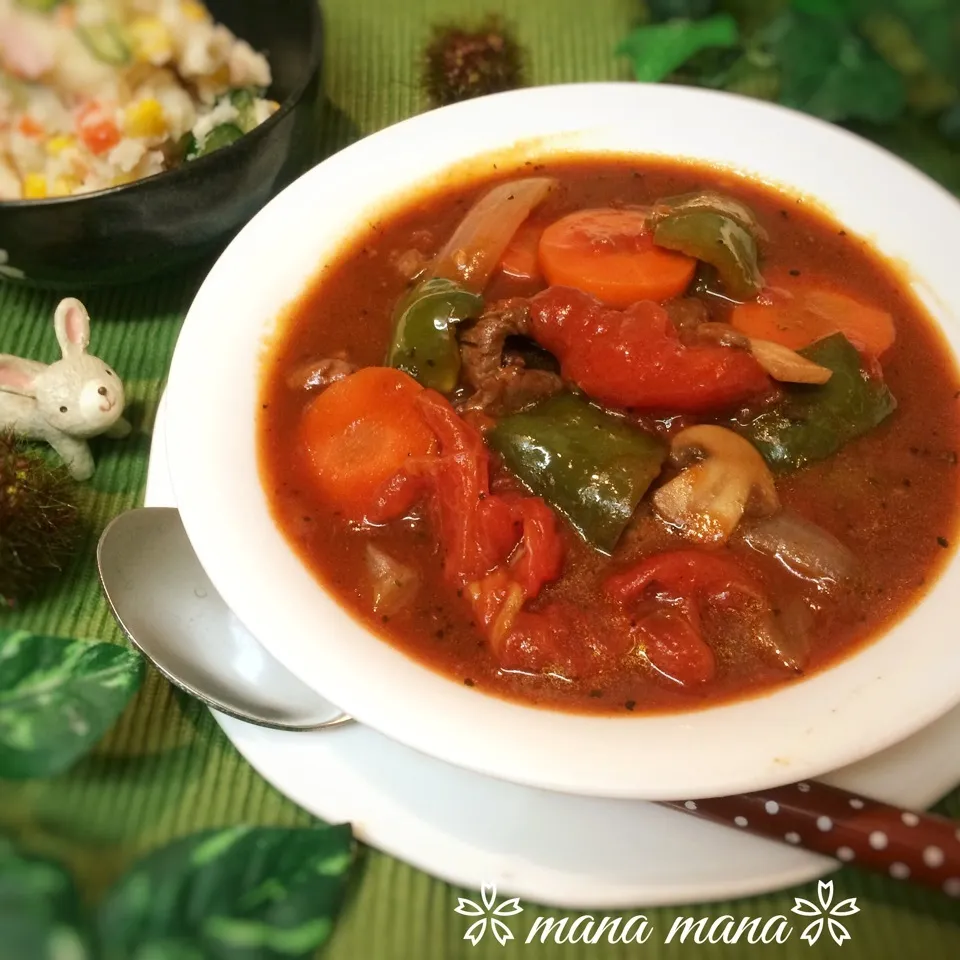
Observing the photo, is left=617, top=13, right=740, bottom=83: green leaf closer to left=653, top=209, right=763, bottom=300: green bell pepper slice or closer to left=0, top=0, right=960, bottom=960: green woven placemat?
left=653, top=209, right=763, bottom=300: green bell pepper slice

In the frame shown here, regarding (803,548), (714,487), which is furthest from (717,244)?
(803,548)

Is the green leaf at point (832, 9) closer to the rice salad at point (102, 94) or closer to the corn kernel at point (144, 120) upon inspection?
the rice salad at point (102, 94)

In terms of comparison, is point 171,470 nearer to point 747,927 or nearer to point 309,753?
point 309,753

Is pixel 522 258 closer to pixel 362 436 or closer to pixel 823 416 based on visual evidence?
pixel 362 436

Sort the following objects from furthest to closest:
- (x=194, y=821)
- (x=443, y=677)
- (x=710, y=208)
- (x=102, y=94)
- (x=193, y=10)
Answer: (x=193, y=10) < (x=102, y=94) < (x=710, y=208) < (x=194, y=821) < (x=443, y=677)

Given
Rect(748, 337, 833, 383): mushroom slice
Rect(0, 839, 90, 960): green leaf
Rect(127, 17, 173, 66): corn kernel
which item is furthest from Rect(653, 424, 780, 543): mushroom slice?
Rect(127, 17, 173, 66): corn kernel

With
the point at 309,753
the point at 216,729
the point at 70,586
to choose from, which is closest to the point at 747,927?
the point at 309,753

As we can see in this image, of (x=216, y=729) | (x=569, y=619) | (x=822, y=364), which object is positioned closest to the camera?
(x=569, y=619)
